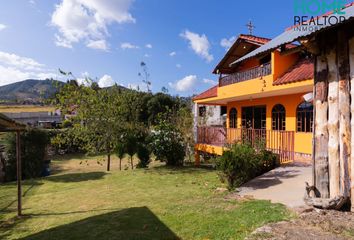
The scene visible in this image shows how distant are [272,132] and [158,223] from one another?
23.0 ft

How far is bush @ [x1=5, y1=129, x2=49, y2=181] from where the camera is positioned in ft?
52.2

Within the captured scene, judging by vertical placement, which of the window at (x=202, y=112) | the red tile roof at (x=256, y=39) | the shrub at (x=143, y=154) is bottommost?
the shrub at (x=143, y=154)

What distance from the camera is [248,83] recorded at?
13.4m

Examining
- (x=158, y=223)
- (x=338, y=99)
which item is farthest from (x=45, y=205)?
(x=338, y=99)

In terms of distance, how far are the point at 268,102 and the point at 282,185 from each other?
7231 mm

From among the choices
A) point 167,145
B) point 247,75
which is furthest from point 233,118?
point 167,145

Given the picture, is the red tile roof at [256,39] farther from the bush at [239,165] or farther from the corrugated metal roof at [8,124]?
the corrugated metal roof at [8,124]

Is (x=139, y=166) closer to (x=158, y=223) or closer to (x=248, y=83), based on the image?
(x=248, y=83)

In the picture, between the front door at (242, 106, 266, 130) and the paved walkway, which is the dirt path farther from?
the front door at (242, 106, 266, 130)

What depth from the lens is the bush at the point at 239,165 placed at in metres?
8.72

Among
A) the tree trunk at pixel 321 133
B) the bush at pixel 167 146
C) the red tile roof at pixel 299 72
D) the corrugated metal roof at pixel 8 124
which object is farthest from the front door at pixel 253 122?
the corrugated metal roof at pixel 8 124

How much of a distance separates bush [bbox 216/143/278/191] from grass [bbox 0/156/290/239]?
0.67 metres

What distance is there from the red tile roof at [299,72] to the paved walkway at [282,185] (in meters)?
3.18

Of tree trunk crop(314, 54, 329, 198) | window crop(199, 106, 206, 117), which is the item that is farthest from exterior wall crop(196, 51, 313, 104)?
window crop(199, 106, 206, 117)
